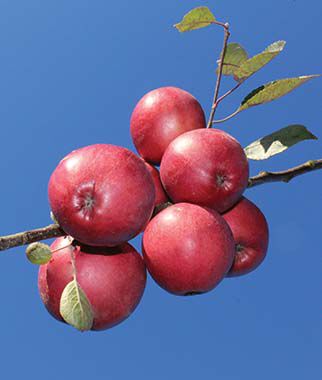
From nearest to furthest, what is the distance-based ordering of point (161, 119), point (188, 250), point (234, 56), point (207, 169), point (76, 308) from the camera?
point (76, 308) < point (188, 250) < point (207, 169) < point (161, 119) < point (234, 56)

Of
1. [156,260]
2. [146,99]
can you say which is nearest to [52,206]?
[156,260]

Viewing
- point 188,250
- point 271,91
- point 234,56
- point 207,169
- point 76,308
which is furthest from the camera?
point 234,56

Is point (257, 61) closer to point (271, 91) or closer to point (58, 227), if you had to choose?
point (271, 91)

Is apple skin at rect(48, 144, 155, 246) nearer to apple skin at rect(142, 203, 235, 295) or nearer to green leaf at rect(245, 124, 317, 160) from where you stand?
apple skin at rect(142, 203, 235, 295)

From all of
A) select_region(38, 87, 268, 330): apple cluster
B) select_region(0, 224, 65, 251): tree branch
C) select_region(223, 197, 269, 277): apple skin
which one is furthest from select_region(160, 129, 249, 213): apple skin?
select_region(0, 224, 65, 251): tree branch

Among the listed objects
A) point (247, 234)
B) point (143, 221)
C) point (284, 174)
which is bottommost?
point (247, 234)

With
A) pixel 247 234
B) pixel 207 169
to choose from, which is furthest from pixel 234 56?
pixel 247 234
